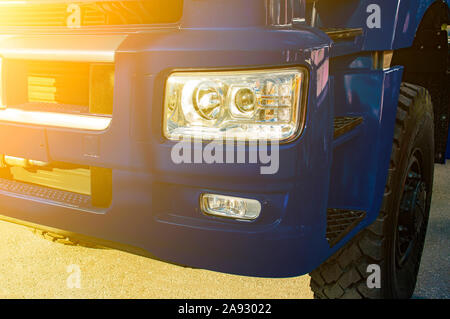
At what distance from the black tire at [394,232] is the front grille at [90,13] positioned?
3.55ft

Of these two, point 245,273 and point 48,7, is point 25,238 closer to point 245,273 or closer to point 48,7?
point 48,7

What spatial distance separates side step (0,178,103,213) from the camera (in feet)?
5.97

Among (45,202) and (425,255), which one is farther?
(425,255)

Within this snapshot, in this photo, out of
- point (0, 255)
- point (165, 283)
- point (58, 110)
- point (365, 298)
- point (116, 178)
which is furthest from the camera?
point (0, 255)

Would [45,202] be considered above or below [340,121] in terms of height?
below

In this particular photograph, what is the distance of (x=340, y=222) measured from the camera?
1.87 m

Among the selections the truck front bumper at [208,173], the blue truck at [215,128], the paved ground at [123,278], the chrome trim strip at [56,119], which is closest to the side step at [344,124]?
the blue truck at [215,128]

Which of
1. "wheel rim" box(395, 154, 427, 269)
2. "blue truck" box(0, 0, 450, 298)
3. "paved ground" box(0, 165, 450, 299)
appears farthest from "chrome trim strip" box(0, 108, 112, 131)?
"wheel rim" box(395, 154, 427, 269)

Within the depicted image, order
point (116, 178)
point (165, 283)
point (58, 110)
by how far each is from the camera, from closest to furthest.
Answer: point (116, 178), point (58, 110), point (165, 283)

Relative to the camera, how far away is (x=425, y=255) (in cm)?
315

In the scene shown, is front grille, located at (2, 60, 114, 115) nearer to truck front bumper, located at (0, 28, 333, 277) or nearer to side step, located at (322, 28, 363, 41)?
truck front bumper, located at (0, 28, 333, 277)

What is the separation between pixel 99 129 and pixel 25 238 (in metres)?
1.87

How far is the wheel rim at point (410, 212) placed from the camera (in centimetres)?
234
